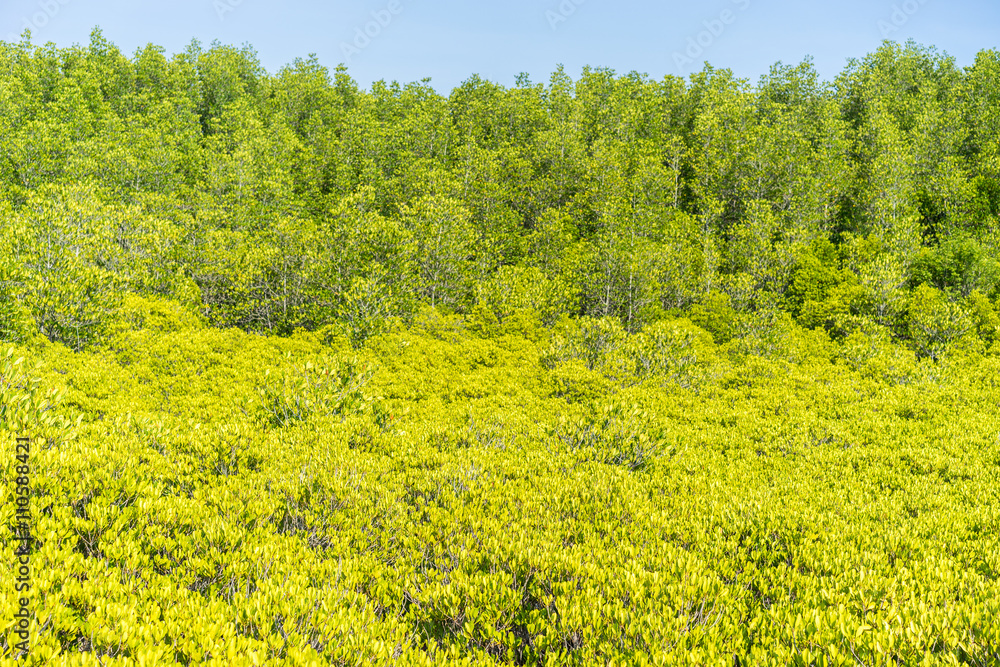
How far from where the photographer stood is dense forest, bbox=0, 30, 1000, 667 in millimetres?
9781

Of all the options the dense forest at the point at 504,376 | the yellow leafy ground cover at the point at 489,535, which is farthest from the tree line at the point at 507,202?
the yellow leafy ground cover at the point at 489,535

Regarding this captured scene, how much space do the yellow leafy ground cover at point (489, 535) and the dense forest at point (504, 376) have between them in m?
0.11

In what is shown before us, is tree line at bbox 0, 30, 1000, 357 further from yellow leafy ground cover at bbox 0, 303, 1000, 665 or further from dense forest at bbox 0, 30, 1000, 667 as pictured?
yellow leafy ground cover at bbox 0, 303, 1000, 665

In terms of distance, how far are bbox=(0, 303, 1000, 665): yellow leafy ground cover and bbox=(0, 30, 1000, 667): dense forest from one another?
0.11 m

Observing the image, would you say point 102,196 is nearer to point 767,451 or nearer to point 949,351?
point 767,451

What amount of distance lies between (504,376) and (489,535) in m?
27.7

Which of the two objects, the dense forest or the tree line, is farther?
the tree line

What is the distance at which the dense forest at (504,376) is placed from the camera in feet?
32.1

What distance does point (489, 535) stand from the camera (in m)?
13.3

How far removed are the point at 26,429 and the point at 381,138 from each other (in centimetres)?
9474

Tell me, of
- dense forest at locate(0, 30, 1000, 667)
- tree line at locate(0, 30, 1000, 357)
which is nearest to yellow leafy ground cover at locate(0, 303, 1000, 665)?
dense forest at locate(0, 30, 1000, 667)

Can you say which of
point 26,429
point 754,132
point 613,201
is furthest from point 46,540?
point 754,132

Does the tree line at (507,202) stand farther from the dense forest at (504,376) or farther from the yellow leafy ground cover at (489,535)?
the yellow leafy ground cover at (489,535)

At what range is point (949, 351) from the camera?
54.3m
